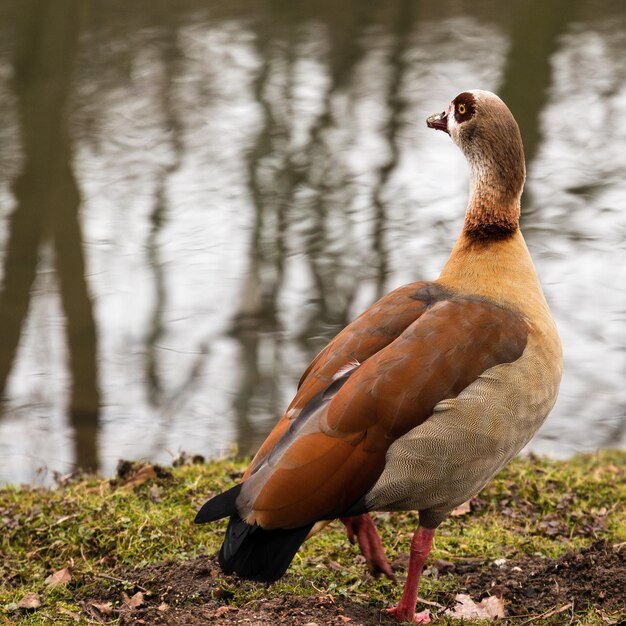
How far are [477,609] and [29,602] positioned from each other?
71.5 inches

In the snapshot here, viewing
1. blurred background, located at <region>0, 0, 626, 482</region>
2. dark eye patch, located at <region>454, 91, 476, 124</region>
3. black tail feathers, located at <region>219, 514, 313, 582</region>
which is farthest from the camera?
blurred background, located at <region>0, 0, 626, 482</region>

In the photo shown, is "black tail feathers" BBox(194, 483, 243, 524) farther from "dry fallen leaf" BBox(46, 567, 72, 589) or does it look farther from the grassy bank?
"dry fallen leaf" BBox(46, 567, 72, 589)

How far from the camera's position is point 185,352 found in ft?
28.5

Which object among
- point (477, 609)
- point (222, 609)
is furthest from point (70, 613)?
point (477, 609)

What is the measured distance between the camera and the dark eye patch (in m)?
4.78

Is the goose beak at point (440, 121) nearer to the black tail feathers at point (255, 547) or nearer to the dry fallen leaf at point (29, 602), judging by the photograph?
the black tail feathers at point (255, 547)

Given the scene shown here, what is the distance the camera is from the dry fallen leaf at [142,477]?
5625mm

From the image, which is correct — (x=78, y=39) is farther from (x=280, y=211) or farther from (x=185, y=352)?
(x=185, y=352)

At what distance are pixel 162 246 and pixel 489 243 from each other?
596 cm

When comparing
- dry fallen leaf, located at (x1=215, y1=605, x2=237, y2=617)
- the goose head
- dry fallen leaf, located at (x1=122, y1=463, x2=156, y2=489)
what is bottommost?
dry fallen leaf, located at (x1=122, y1=463, x2=156, y2=489)

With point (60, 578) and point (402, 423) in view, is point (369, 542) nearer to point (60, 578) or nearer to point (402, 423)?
point (402, 423)

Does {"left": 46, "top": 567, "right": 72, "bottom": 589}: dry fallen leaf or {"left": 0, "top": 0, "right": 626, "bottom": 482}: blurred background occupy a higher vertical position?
{"left": 46, "top": 567, "right": 72, "bottom": 589}: dry fallen leaf

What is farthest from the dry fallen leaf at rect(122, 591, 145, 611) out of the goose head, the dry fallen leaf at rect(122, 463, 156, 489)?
the goose head

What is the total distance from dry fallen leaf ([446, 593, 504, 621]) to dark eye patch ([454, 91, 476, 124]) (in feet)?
6.72
